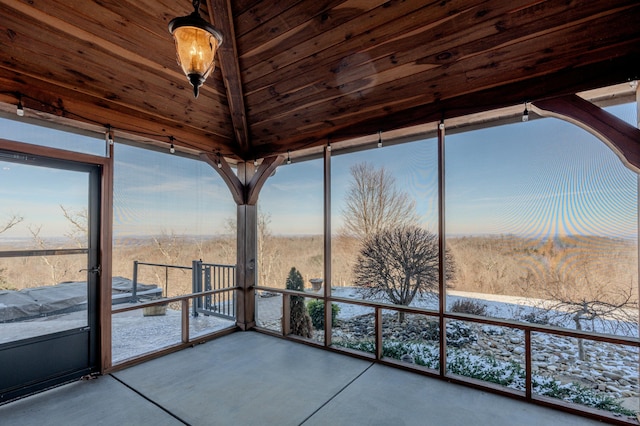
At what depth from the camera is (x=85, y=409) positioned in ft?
9.25

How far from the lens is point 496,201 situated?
3.33m

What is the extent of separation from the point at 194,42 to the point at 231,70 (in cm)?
205

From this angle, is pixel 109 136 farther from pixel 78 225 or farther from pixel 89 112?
pixel 78 225

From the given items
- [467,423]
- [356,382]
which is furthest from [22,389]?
[467,423]

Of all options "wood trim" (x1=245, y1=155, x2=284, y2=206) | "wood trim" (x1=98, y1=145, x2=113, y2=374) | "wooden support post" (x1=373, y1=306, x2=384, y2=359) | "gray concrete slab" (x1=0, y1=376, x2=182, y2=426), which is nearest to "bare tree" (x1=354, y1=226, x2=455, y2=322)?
"wooden support post" (x1=373, y1=306, x2=384, y2=359)

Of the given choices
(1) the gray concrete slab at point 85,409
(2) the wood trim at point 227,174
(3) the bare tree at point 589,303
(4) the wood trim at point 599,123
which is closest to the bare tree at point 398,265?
(3) the bare tree at point 589,303

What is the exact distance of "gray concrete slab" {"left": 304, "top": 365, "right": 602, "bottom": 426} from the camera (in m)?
2.64

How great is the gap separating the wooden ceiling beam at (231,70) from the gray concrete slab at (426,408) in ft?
12.4

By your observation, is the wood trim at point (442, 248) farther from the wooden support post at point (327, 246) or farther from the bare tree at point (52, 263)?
the bare tree at point (52, 263)

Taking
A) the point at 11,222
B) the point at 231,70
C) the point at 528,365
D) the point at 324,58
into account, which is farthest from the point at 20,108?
the point at 528,365

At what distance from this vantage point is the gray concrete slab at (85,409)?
2.64 m

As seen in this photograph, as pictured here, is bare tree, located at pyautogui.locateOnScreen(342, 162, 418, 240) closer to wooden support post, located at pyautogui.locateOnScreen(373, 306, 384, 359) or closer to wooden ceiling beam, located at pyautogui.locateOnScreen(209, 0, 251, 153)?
wooden support post, located at pyautogui.locateOnScreen(373, 306, 384, 359)

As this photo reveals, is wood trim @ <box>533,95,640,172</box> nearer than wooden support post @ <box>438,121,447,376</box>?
Yes

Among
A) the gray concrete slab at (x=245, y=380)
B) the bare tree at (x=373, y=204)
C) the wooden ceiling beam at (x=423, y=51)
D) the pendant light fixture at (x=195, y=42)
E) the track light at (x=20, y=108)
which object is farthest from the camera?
the bare tree at (x=373, y=204)
